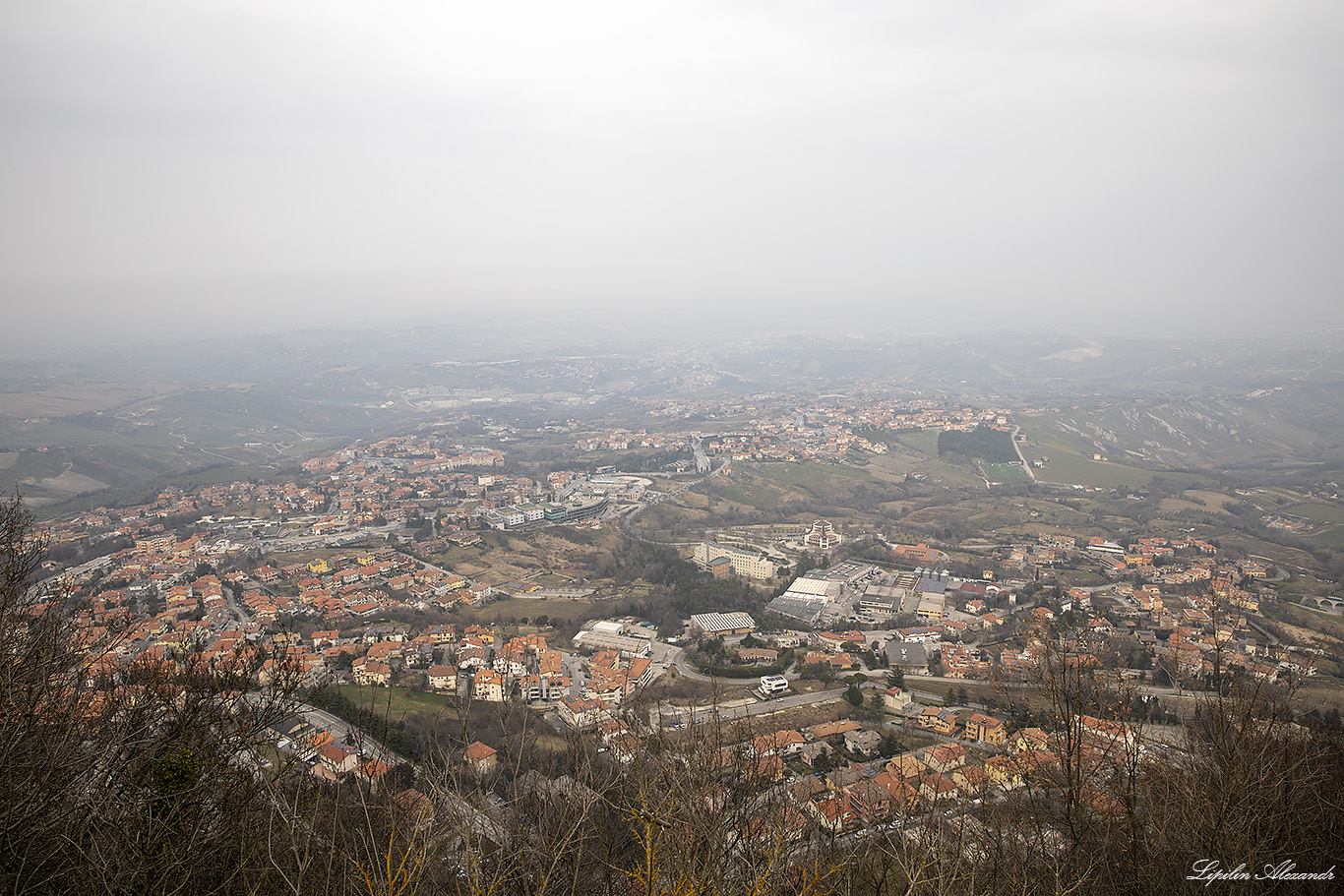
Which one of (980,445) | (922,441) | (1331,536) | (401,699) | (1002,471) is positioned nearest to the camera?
(401,699)

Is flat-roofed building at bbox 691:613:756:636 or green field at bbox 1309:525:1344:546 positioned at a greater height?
green field at bbox 1309:525:1344:546

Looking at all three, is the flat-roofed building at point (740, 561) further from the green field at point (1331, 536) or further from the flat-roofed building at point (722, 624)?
the green field at point (1331, 536)

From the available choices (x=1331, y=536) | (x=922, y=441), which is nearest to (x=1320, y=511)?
(x=1331, y=536)

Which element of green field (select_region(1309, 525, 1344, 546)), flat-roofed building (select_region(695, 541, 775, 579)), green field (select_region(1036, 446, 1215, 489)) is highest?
green field (select_region(1309, 525, 1344, 546))

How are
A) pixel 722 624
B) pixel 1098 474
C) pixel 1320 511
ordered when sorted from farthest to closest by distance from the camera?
pixel 1098 474 → pixel 1320 511 → pixel 722 624

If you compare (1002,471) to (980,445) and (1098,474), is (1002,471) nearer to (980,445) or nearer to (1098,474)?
(980,445)

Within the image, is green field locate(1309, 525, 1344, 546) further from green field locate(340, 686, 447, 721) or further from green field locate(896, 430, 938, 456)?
green field locate(340, 686, 447, 721)

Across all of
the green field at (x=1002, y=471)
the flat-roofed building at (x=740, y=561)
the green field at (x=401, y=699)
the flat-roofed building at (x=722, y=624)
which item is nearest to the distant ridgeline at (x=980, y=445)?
the green field at (x=1002, y=471)

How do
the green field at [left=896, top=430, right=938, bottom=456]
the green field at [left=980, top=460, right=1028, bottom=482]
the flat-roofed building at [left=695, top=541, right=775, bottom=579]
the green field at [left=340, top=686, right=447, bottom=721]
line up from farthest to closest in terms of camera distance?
1. the green field at [left=896, top=430, right=938, bottom=456]
2. the green field at [left=980, top=460, right=1028, bottom=482]
3. the flat-roofed building at [left=695, top=541, right=775, bottom=579]
4. the green field at [left=340, top=686, right=447, bottom=721]

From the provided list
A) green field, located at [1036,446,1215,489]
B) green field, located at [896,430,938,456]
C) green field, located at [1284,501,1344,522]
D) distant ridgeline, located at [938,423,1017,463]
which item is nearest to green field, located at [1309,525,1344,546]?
green field, located at [1284,501,1344,522]
